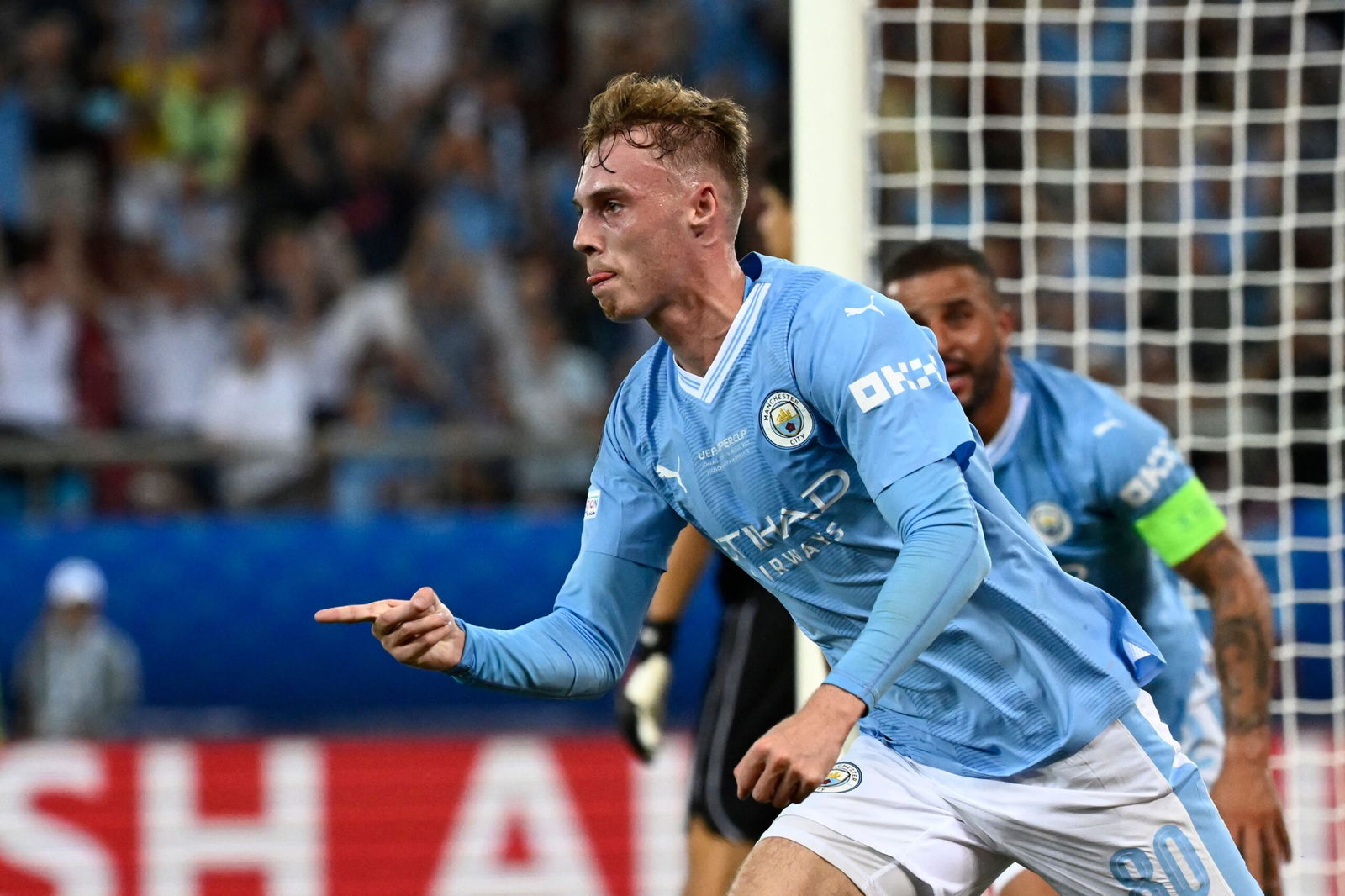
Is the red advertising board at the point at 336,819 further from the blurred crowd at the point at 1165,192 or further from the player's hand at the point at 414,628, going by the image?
the player's hand at the point at 414,628

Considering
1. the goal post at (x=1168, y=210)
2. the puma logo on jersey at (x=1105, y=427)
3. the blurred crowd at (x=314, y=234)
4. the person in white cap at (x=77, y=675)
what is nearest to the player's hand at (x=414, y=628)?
the puma logo on jersey at (x=1105, y=427)

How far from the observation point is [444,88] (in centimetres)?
1136

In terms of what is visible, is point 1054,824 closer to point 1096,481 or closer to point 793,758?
point 793,758

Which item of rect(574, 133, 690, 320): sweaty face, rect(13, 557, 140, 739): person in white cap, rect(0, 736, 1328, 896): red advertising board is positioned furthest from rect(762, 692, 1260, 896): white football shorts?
rect(13, 557, 140, 739): person in white cap

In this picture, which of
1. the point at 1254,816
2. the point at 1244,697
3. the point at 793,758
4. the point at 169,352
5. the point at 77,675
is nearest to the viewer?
the point at 793,758

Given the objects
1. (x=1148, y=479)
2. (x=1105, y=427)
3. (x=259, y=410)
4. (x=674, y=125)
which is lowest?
(x=259, y=410)

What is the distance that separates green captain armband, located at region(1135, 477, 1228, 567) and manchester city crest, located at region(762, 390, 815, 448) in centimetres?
Result: 135

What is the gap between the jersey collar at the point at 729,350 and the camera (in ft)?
10.5

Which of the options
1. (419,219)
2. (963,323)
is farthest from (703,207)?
(419,219)

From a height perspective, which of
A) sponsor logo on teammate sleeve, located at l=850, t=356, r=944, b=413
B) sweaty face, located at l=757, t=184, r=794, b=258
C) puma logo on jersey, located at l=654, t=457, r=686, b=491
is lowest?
puma logo on jersey, located at l=654, t=457, r=686, b=491

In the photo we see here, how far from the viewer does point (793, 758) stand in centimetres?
264

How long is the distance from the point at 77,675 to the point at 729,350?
6.69 metres

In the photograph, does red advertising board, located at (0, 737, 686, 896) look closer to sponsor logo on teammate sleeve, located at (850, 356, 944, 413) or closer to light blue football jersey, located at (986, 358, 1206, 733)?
light blue football jersey, located at (986, 358, 1206, 733)

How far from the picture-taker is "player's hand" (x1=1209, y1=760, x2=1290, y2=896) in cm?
402
